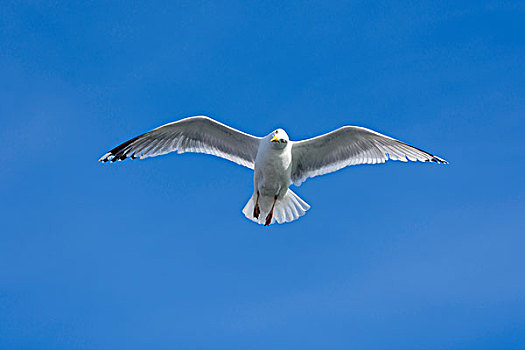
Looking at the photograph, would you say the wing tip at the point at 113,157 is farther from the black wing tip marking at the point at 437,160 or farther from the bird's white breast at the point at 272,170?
the black wing tip marking at the point at 437,160

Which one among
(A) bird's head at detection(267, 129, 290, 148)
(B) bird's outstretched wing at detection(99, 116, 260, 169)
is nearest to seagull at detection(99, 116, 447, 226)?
(B) bird's outstretched wing at detection(99, 116, 260, 169)

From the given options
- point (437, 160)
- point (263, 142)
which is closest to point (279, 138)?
point (263, 142)

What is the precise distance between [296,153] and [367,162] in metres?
1.17

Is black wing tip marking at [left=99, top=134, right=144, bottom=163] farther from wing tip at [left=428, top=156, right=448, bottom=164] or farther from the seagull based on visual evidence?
wing tip at [left=428, top=156, right=448, bottom=164]

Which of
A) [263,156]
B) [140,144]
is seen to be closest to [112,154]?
[140,144]

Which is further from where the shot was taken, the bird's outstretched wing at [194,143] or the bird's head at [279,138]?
the bird's outstretched wing at [194,143]

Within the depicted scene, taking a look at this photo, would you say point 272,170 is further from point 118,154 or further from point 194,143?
point 118,154

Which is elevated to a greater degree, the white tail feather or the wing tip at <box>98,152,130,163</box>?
the wing tip at <box>98,152,130,163</box>

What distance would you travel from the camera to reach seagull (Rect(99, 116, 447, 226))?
34.0 feet

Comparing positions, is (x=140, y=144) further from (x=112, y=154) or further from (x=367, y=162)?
(x=367, y=162)

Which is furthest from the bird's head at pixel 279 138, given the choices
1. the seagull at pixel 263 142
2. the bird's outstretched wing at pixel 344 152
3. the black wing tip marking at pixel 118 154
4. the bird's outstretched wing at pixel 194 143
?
the black wing tip marking at pixel 118 154

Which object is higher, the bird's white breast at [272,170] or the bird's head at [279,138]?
the bird's head at [279,138]

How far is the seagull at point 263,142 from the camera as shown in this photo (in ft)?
34.0

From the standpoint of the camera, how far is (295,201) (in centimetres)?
1077
